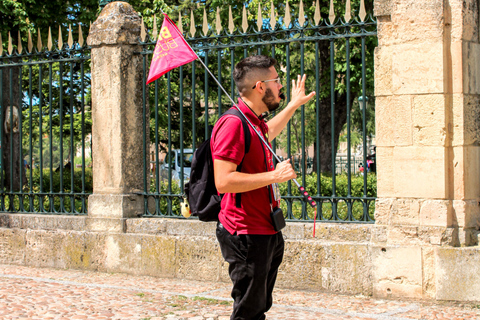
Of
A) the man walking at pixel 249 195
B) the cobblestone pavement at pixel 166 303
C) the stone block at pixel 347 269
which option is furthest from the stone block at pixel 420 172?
the man walking at pixel 249 195

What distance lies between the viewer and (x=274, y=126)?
3.88 m

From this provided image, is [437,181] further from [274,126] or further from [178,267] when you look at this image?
[178,267]

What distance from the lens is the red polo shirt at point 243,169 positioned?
3129 mm

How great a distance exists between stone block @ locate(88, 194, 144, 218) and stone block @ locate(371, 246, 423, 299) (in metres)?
2.90

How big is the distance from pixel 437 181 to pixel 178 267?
290 cm

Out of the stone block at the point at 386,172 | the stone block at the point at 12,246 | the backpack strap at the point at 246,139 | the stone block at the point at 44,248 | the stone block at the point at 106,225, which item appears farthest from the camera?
the stone block at the point at 12,246

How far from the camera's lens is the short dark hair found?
3.34m

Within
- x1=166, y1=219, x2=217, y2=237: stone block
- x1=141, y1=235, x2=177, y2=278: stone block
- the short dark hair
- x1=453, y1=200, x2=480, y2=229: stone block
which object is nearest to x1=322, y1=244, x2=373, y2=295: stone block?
x1=453, y1=200, x2=480, y2=229: stone block

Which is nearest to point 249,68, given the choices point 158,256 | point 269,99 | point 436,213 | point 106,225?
point 269,99

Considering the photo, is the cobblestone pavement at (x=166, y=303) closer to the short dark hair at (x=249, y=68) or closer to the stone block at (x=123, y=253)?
the stone block at (x=123, y=253)

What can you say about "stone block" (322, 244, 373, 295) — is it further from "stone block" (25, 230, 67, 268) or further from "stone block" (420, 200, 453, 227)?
"stone block" (25, 230, 67, 268)

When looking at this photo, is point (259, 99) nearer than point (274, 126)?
Yes

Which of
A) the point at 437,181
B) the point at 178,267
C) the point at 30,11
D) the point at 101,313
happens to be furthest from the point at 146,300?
the point at 30,11

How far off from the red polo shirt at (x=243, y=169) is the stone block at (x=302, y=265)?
2743 millimetres
